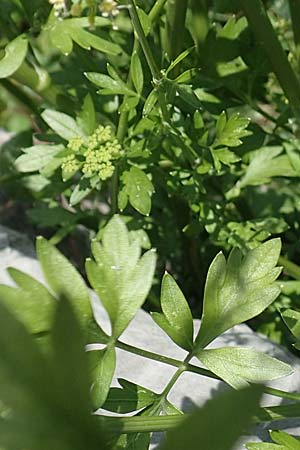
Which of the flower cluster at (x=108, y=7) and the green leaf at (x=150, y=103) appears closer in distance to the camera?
the green leaf at (x=150, y=103)

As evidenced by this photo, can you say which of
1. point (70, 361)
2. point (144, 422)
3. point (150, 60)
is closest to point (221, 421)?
point (70, 361)

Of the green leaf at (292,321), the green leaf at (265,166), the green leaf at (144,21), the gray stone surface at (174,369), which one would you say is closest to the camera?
the green leaf at (292,321)

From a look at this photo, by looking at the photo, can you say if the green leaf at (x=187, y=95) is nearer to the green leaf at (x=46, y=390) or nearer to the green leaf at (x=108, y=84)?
the green leaf at (x=108, y=84)

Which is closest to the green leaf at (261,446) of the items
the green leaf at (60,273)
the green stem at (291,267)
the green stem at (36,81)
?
the green leaf at (60,273)

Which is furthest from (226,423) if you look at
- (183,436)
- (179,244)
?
(179,244)

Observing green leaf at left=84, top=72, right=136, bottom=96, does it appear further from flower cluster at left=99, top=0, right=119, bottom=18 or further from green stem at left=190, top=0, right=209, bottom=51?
green stem at left=190, top=0, right=209, bottom=51

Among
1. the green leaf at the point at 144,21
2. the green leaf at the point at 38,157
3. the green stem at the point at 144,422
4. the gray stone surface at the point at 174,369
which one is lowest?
the gray stone surface at the point at 174,369
